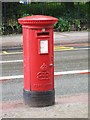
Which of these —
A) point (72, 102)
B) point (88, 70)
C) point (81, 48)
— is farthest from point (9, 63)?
point (72, 102)

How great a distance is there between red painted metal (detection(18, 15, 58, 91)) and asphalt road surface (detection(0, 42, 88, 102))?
1330 mm

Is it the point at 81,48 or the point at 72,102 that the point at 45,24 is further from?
the point at 81,48

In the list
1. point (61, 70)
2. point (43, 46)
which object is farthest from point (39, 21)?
point (61, 70)

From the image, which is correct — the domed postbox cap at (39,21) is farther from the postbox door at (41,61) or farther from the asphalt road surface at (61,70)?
the asphalt road surface at (61,70)

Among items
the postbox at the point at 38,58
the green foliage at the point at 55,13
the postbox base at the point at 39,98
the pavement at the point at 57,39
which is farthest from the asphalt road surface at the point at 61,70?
the green foliage at the point at 55,13

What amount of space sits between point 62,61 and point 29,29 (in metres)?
6.01

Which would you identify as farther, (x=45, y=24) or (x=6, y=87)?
(x=6, y=87)

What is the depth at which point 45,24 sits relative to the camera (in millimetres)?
6887

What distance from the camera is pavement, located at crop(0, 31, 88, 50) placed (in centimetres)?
1814

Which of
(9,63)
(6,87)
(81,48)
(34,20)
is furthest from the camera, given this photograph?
(81,48)

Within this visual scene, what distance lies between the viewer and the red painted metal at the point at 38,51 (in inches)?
271

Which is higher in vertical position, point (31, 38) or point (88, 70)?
point (31, 38)

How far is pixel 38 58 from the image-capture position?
6.96 m

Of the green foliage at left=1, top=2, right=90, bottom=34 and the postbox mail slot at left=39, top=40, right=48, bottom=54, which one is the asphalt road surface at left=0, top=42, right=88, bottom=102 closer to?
the postbox mail slot at left=39, top=40, right=48, bottom=54
